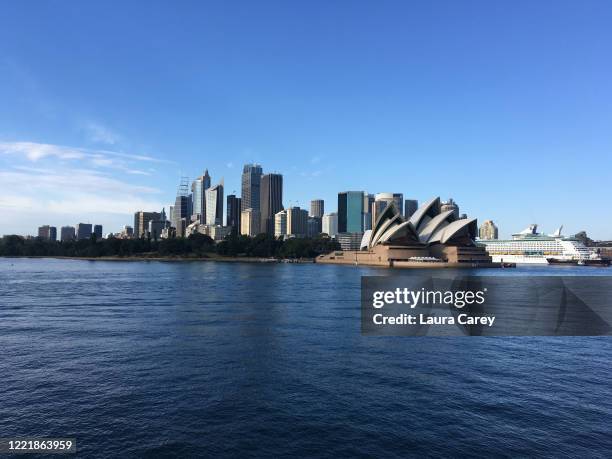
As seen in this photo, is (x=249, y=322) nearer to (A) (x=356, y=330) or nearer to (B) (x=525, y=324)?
(A) (x=356, y=330)

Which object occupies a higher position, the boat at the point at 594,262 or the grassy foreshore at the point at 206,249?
the grassy foreshore at the point at 206,249

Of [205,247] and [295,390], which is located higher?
[205,247]

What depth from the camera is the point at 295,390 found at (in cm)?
1496

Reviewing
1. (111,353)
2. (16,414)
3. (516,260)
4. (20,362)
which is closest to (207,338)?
(111,353)

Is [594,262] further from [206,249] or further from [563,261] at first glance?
[206,249]

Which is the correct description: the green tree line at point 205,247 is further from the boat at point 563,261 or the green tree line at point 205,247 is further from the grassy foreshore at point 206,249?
the boat at point 563,261

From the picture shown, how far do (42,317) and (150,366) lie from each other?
1518cm

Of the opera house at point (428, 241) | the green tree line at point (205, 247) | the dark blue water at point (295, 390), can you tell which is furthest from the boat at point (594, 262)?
the dark blue water at point (295, 390)

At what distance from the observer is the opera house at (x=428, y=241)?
351 ft

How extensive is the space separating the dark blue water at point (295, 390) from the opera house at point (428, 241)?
83637mm

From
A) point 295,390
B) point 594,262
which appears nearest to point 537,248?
point 594,262

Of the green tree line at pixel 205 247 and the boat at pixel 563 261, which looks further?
the green tree line at pixel 205 247

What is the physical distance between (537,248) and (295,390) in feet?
458

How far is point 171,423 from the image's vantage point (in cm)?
1217
